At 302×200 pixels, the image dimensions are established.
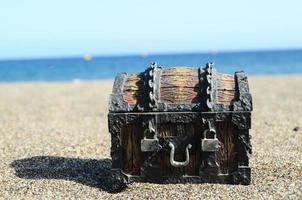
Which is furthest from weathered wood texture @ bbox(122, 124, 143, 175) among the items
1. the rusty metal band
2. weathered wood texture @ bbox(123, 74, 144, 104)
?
the rusty metal band

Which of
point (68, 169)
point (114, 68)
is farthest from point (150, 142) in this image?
point (114, 68)

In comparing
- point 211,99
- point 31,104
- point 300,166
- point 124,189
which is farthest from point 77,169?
point 31,104

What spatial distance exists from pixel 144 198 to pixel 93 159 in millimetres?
2463

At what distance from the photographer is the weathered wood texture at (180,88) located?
6.30 m

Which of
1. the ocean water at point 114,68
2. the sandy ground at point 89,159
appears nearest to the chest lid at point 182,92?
the sandy ground at point 89,159

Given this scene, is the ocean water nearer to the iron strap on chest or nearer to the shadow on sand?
the shadow on sand

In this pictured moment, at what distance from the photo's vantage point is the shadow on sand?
686 cm

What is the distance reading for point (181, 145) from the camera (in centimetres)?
631

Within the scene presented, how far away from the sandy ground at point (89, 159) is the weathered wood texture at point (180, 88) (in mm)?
1049

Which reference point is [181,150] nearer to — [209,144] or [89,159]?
[209,144]

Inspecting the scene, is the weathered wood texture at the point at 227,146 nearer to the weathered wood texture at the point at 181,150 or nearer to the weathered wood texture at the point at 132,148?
the weathered wood texture at the point at 181,150

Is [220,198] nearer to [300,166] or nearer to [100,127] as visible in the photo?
[300,166]

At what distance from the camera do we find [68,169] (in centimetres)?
755

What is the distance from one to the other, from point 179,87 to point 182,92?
8 cm
